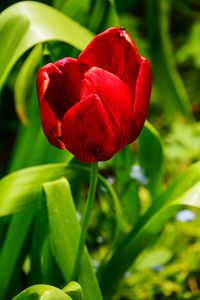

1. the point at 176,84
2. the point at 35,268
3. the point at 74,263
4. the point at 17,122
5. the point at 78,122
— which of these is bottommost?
the point at 17,122

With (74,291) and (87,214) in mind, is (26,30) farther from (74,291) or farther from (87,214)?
(74,291)

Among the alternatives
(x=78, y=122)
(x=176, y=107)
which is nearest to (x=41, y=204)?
(x=78, y=122)

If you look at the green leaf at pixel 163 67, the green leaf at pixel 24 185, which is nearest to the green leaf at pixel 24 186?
the green leaf at pixel 24 185

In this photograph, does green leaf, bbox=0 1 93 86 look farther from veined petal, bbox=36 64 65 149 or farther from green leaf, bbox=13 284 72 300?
green leaf, bbox=13 284 72 300

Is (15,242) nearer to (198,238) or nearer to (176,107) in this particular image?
(198,238)

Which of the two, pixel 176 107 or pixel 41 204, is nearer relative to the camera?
pixel 41 204


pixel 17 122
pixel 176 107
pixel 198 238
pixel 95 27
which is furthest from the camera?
pixel 17 122

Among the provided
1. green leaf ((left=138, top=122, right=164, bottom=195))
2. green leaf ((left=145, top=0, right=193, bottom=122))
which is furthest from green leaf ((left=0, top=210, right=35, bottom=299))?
green leaf ((left=145, top=0, right=193, bottom=122))

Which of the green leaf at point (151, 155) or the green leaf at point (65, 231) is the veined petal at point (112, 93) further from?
the green leaf at point (151, 155)
